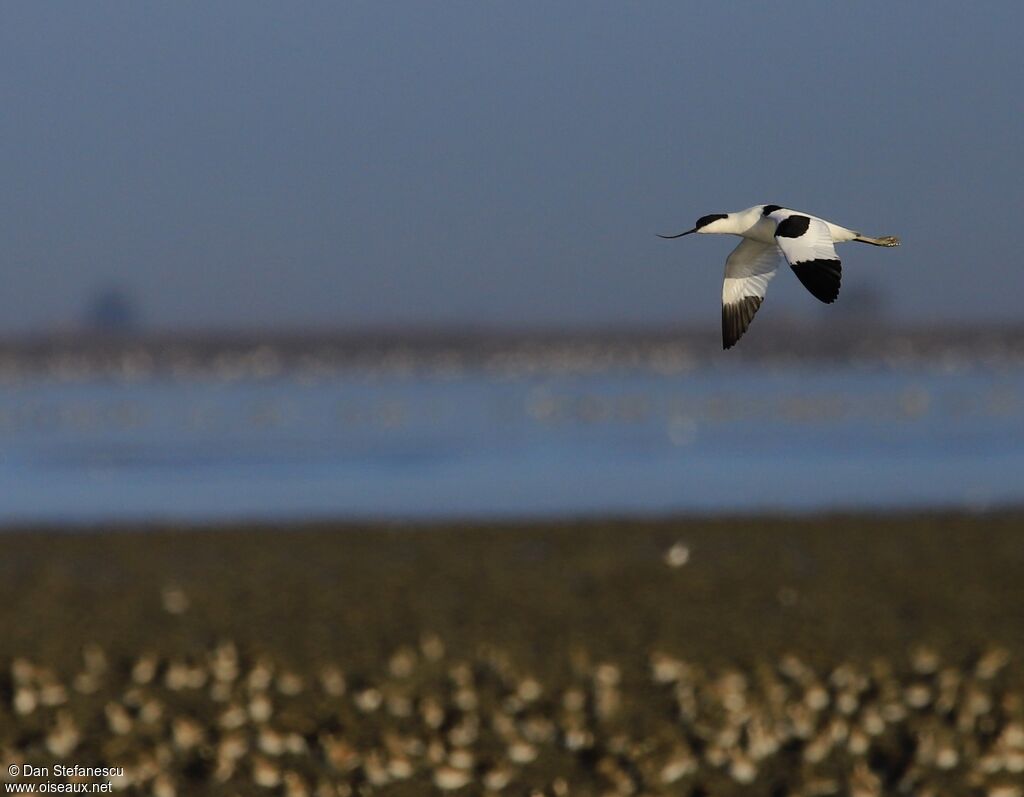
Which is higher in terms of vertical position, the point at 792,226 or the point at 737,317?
the point at 792,226

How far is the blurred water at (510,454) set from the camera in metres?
28.6

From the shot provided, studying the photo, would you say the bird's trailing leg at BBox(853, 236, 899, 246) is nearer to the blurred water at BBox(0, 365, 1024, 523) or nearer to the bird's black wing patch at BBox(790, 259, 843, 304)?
the bird's black wing patch at BBox(790, 259, 843, 304)

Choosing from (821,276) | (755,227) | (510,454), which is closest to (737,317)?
(755,227)

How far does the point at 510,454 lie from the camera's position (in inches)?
1597

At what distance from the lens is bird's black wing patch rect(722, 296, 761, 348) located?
19.9 ft

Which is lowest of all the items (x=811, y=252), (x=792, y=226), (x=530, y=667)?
(x=530, y=667)

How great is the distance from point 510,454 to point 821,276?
115 feet

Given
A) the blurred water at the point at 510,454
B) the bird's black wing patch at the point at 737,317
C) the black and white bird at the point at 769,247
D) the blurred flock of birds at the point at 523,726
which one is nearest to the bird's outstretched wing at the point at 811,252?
the black and white bird at the point at 769,247

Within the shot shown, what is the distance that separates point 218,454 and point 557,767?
99.3 feet

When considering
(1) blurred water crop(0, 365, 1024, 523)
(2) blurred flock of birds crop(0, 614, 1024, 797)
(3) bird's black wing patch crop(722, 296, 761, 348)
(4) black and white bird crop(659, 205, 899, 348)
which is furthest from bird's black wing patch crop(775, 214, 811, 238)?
(1) blurred water crop(0, 365, 1024, 523)

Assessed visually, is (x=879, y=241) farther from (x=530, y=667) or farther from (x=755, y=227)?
(x=530, y=667)

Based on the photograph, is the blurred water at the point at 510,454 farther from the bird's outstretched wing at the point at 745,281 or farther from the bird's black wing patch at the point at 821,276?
the bird's black wing patch at the point at 821,276

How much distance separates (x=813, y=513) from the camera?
24734 mm

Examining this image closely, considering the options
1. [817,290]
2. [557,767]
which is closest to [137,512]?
[557,767]
